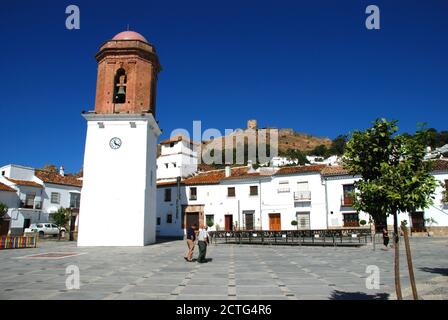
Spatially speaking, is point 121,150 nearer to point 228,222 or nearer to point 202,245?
point 202,245

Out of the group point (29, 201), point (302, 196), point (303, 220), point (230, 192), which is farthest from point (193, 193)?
point (29, 201)

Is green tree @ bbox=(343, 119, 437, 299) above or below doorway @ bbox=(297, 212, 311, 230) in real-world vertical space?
above

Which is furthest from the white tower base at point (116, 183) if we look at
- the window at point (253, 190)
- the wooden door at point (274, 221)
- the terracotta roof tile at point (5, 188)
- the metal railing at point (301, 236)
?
the terracotta roof tile at point (5, 188)

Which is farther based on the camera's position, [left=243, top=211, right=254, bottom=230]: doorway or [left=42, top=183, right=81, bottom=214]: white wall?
[left=42, top=183, right=81, bottom=214]: white wall

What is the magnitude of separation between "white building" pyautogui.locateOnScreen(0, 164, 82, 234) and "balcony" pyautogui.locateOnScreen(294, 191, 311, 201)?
73.5 ft

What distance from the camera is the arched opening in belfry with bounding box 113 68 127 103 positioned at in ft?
72.7

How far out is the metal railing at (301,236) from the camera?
66.0 ft

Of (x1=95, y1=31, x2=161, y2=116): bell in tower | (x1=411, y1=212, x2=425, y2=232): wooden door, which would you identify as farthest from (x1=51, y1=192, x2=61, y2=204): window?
(x1=411, y1=212, x2=425, y2=232): wooden door

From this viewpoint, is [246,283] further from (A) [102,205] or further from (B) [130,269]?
(A) [102,205]

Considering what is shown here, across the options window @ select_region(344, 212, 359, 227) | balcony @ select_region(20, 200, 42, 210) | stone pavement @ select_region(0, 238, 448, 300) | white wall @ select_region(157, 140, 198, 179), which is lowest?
stone pavement @ select_region(0, 238, 448, 300)

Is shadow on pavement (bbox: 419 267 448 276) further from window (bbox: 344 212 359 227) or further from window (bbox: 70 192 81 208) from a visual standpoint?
window (bbox: 70 192 81 208)

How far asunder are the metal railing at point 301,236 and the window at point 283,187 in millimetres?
8208

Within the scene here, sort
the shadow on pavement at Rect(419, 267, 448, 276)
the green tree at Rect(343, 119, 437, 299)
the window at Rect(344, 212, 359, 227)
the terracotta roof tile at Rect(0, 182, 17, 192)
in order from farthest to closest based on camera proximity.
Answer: the terracotta roof tile at Rect(0, 182, 17, 192) < the window at Rect(344, 212, 359, 227) < the shadow on pavement at Rect(419, 267, 448, 276) < the green tree at Rect(343, 119, 437, 299)
